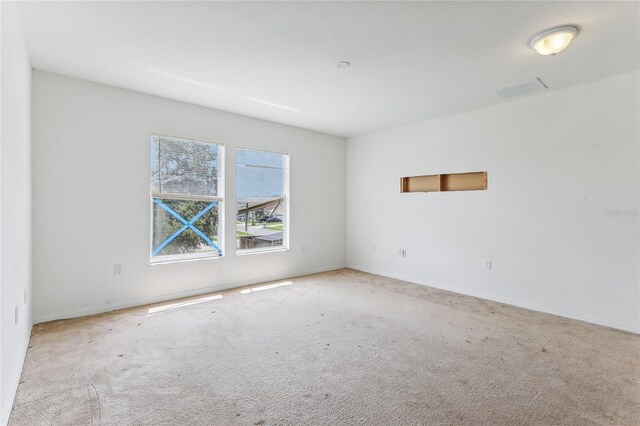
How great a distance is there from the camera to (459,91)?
11.8 ft

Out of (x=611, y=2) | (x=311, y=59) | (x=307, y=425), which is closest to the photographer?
(x=307, y=425)

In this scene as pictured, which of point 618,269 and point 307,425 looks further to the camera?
point 618,269

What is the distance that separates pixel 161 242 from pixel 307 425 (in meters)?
3.04

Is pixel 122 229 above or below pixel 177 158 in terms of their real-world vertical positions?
below

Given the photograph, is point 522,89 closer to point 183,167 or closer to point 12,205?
point 183,167

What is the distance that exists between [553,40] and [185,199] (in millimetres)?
4126

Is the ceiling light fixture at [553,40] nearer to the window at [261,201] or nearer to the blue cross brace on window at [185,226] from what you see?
the window at [261,201]

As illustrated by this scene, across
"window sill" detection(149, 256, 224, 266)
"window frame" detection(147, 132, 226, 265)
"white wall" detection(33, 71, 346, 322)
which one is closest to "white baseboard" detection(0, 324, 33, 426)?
"white wall" detection(33, 71, 346, 322)

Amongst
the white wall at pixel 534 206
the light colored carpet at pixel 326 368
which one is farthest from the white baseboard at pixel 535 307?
the light colored carpet at pixel 326 368

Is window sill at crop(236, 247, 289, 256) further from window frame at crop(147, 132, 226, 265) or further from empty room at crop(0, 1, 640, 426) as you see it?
window frame at crop(147, 132, 226, 265)

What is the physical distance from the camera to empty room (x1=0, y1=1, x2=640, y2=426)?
2.03 metres

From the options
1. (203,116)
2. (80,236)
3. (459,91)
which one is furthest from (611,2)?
(80,236)

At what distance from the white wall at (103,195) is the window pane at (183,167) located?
0.39 feet

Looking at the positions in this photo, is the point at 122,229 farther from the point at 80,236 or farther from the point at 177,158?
the point at 177,158
